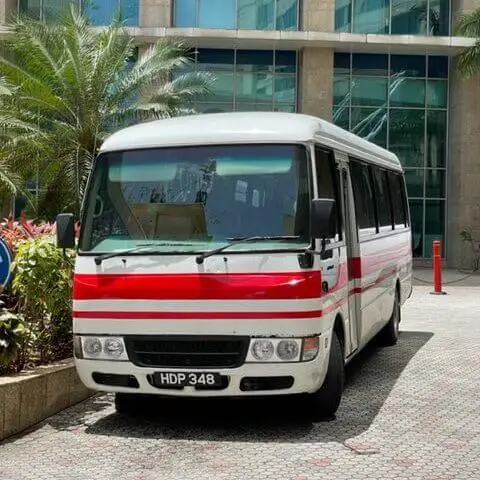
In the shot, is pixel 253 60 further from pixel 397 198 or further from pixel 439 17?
pixel 397 198

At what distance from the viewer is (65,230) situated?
6844 mm

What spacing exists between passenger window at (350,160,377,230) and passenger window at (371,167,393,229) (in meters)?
0.39

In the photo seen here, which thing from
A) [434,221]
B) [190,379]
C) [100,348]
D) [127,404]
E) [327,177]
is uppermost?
[327,177]

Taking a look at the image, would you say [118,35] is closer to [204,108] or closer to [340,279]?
[204,108]

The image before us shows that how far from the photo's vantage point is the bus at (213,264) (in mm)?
6180

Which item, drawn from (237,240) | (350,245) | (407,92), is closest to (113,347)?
(237,240)

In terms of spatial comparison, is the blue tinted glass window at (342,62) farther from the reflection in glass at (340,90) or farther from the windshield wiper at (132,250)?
the windshield wiper at (132,250)

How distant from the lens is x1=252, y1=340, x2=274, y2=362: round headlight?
6.16m

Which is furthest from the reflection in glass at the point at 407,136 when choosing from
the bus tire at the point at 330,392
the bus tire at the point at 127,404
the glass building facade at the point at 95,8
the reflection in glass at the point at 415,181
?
the bus tire at the point at 127,404

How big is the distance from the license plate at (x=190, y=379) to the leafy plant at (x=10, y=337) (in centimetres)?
125

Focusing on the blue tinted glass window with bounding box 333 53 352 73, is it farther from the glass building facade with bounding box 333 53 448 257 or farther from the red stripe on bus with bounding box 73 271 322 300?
the red stripe on bus with bounding box 73 271 322 300

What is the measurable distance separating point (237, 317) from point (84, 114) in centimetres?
1587

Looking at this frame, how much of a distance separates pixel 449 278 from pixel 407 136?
280 inches

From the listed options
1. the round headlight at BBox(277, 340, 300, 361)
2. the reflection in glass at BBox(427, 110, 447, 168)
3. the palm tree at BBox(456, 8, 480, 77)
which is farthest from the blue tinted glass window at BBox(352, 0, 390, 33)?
the round headlight at BBox(277, 340, 300, 361)
